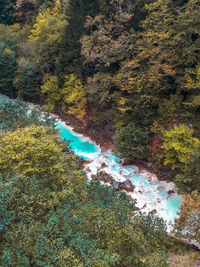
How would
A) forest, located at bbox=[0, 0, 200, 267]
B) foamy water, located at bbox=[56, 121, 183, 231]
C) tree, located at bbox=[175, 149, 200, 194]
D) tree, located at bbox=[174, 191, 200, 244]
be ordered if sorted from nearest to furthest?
forest, located at bbox=[0, 0, 200, 267] < tree, located at bbox=[174, 191, 200, 244] < tree, located at bbox=[175, 149, 200, 194] < foamy water, located at bbox=[56, 121, 183, 231]

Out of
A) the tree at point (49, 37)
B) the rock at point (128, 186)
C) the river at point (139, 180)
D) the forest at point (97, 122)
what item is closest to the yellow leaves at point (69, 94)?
the forest at point (97, 122)

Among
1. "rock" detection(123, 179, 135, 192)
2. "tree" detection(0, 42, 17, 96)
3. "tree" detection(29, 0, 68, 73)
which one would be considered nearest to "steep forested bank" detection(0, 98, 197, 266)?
"rock" detection(123, 179, 135, 192)

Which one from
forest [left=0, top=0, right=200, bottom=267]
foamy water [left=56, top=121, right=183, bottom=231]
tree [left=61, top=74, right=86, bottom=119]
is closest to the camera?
forest [left=0, top=0, right=200, bottom=267]

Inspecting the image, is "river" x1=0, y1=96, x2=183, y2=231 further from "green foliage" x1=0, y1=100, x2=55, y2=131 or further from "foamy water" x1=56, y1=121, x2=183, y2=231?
"green foliage" x1=0, y1=100, x2=55, y2=131

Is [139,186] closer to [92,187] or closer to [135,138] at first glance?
[135,138]

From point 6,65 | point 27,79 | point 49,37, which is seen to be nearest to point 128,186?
point 27,79

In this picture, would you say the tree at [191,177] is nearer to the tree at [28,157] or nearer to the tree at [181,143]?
the tree at [181,143]

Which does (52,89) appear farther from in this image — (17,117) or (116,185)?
(116,185)
